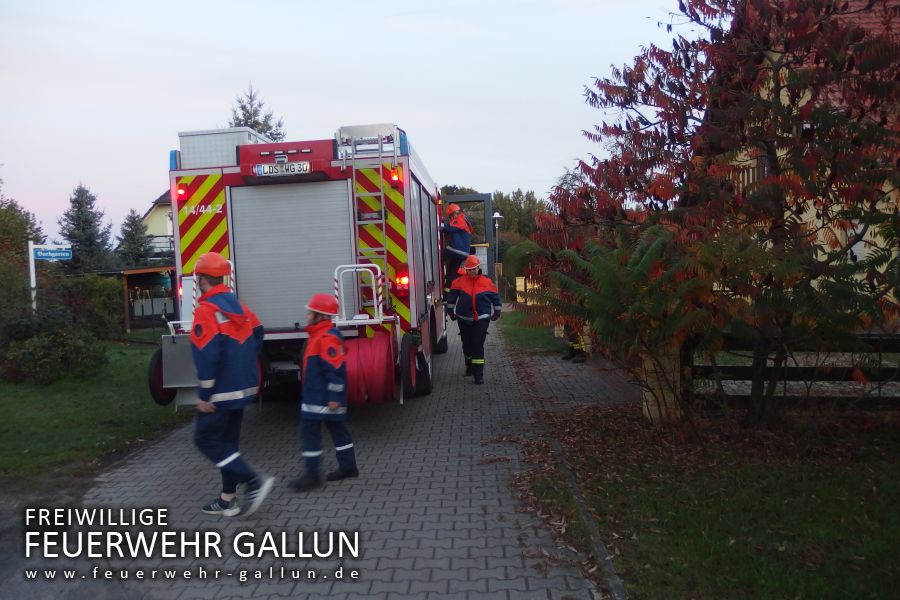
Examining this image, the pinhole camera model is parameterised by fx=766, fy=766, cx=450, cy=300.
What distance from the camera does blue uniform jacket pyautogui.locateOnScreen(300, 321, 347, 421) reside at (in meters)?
5.94

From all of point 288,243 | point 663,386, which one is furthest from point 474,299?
point 663,386

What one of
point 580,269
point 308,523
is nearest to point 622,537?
point 308,523

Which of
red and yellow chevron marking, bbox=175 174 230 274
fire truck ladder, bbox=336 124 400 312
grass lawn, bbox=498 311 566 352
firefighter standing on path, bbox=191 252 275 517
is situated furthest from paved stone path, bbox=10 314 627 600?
grass lawn, bbox=498 311 566 352

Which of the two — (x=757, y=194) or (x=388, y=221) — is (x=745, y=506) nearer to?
(x=757, y=194)

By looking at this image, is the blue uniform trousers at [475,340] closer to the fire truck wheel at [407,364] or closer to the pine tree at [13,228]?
the fire truck wheel at [407,364]

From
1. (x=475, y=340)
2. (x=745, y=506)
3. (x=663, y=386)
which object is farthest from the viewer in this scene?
(x=475, y=340)

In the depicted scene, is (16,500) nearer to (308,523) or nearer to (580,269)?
(308,523)

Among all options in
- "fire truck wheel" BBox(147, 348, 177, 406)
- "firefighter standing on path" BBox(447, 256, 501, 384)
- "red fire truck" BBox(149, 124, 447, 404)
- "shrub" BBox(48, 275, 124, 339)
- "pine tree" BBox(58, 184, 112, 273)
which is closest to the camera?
"fire truck wheel" BBox(147, 348, 177, 406)

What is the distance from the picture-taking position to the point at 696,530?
494 centimetres

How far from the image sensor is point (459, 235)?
12812 mm

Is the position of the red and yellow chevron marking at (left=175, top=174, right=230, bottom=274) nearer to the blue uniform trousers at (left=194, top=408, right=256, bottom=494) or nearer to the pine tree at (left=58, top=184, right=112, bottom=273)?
the blue uniform trousers at (left=194, top=408, right=256, bottom=494)

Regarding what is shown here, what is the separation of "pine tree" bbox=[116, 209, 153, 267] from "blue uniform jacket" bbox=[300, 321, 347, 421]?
29.4 metres

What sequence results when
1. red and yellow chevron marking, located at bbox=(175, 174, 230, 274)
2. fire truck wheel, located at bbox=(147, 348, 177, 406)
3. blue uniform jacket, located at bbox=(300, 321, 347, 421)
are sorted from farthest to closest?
red and yellow chevron marking, located at bbox=(175, 174, 230, 274), fire truck wheel, located at bbox=(147, 348, 177, 406), blue uniform jacket, located at bbox=(300, 321, 347, 421)

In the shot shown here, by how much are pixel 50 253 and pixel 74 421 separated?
586 centimetres
